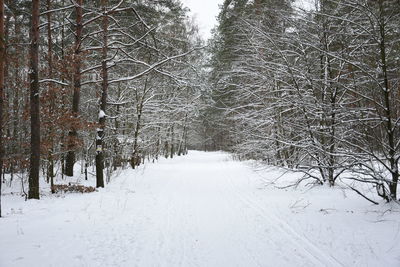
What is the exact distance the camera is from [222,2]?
21.0 meters

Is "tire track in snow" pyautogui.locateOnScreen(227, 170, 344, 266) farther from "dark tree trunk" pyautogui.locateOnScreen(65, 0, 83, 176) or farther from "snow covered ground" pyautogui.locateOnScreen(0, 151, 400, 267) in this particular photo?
"dark tree trunk" pyautogui.locateOnScreen(65, 0, 83, 176)

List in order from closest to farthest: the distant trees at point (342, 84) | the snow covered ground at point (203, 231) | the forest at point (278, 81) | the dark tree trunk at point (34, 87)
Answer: the snow covered ground at point (203, 231)
the distant trees at point (342, 84)
the forest at point (278, 81)
the dark tree trunk at point (34, 87)

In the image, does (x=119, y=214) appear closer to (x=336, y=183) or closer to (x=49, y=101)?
(x=49, y=101)

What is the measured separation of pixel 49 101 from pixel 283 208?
29.6 ft

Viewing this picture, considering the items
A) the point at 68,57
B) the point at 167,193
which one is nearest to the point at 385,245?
the point at 167,193

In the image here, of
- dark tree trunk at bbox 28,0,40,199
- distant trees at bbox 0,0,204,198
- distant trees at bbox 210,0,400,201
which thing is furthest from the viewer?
distant trees at bbox 0,0,204,198

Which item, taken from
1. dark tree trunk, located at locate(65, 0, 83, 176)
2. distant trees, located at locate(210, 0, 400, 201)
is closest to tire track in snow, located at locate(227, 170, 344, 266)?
distant trees, located at locate(210, 0, 400, 201)

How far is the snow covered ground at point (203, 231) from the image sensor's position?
13.4 ft

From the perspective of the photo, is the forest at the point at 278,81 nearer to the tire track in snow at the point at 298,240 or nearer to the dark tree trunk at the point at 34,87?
the dark tree trunk at the point at 34,87

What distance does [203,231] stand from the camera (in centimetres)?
543

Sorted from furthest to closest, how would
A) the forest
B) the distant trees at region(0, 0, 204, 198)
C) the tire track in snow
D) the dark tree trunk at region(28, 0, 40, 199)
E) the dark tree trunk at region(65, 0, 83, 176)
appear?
the dark tree trunk at region(65, 0, 83, 176) → the distant trees at region(0, 0, 204, 198) → the dark tree trunk at region(28, 0, 40, 199) → the forest → the tire track in snow

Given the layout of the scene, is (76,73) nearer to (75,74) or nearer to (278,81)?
(75,74)

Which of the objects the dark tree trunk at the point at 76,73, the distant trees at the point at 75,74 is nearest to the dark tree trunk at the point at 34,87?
the distant trees at the point at 75,74

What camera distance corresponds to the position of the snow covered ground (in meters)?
4.09
